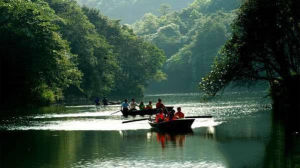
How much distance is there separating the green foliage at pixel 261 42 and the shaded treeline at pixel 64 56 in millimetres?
31906

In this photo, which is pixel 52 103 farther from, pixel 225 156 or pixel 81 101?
pixel 225 156

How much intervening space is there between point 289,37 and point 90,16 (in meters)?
90.3

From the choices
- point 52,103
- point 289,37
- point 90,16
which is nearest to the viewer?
point 289,37

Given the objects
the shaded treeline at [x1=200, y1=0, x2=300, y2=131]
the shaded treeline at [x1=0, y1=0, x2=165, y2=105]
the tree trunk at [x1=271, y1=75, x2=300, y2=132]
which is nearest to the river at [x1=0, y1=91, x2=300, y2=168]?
the tree trunk at [x1=271, y1=75, x2=300, y2=132]

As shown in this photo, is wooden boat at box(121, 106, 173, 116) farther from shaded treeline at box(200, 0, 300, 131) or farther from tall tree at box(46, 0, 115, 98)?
tall tree at box(46, 0, 115, 98)

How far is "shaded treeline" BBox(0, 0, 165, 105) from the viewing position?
3194 inches

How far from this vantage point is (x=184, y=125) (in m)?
42.0

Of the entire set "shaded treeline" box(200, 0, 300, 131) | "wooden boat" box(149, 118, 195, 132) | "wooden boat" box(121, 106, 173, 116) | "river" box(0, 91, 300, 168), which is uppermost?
"shaded treeline" box(200, 0, 300, 131)

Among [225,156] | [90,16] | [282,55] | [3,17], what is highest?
[90,16]

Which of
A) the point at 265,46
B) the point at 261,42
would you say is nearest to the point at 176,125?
the point at 261,42

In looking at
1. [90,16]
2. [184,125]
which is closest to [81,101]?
[90,16]

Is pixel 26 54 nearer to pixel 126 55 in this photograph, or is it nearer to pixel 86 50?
pixel 86 50

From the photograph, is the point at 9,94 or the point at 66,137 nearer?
the point at 66,137

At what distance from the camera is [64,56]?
300ft
